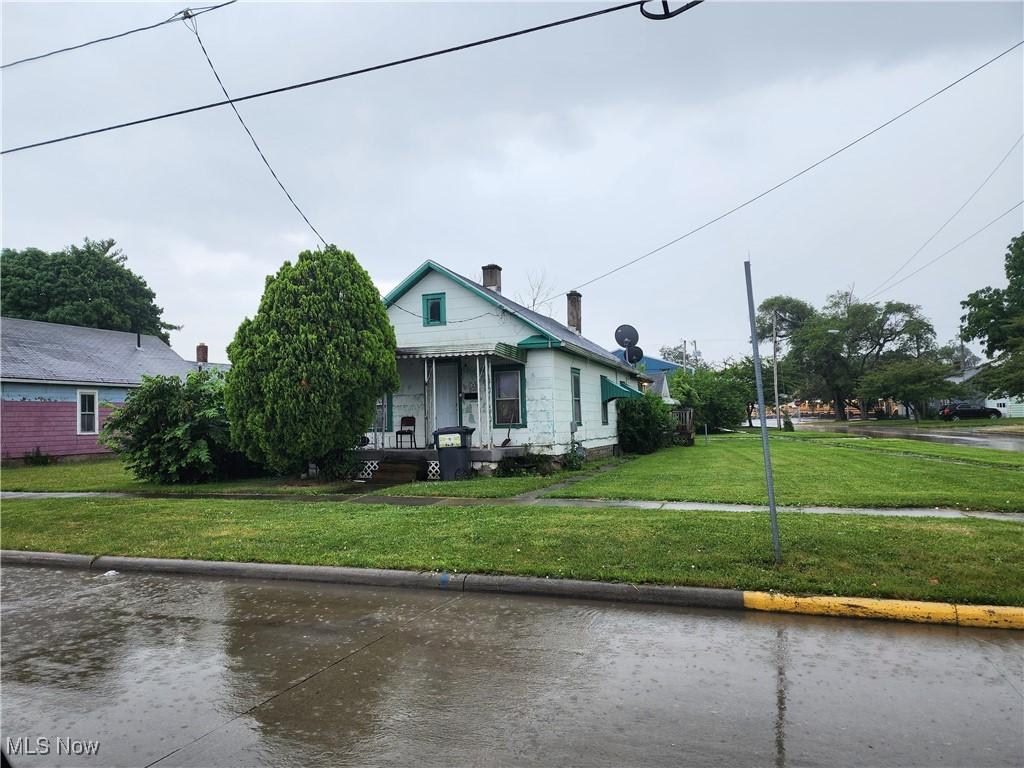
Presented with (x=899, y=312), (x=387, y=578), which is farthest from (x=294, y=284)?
(x=899, y=312)

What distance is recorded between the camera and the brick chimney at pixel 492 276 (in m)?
21.1

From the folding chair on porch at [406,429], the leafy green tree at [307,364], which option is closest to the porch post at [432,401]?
the folding chair on porch at [406,429]

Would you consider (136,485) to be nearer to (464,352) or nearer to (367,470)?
(367,470)

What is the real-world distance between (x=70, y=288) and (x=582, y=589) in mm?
50331

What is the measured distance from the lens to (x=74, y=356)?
26000 mm

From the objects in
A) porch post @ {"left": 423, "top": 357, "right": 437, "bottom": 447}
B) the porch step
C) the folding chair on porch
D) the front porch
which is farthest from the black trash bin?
the folding chair on porch

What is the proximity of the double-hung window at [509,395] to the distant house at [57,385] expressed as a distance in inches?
474

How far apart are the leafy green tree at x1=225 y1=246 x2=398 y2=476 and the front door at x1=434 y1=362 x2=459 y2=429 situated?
9.37ft

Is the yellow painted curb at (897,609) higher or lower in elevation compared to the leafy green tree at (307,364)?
lower

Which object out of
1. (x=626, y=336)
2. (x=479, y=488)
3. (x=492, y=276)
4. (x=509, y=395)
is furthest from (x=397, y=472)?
(x=626, y=336)

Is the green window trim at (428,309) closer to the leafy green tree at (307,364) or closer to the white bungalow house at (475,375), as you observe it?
Result: the white bungalow house at (475,375)

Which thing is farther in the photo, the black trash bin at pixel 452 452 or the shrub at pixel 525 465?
the shrub at pixel 525 465

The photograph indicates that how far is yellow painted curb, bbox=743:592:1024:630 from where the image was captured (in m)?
4.96

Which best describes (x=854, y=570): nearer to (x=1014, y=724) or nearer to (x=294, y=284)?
(x=1014, y=724)
